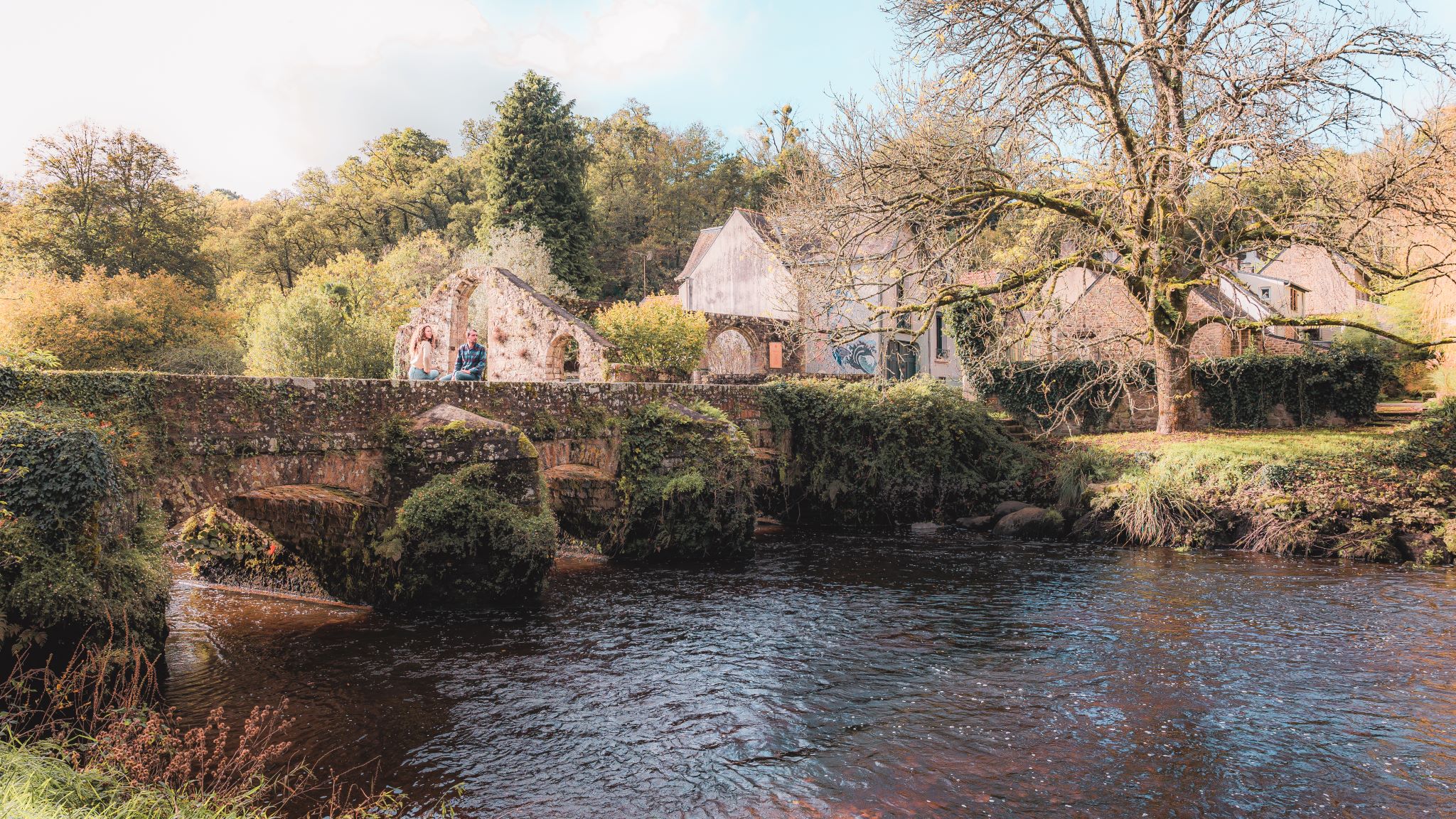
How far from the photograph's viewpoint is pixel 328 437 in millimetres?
9094

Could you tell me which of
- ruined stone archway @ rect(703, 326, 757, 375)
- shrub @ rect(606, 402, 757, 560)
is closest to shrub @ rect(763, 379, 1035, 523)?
shrub @ rect(606, 402, 757, 560)

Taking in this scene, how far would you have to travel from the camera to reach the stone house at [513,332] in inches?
845

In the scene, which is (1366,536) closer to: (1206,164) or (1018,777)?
(1206,164)

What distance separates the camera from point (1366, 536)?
12.7 metres

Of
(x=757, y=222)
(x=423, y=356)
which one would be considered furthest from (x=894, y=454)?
(x=757, y=222)

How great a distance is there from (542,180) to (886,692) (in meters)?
35.5

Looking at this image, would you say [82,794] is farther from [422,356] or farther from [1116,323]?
[1116,323]

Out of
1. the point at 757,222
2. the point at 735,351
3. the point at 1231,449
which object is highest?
the point at 757,222

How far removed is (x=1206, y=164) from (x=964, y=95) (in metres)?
3.78

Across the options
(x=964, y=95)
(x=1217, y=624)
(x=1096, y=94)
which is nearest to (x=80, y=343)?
(x=964, y=95)

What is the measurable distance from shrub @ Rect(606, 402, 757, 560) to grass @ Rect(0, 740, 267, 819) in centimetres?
864

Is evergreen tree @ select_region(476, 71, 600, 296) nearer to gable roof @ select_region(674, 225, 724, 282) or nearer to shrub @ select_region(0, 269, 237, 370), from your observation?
gable roof @ select_region(674, 225, 724, 282)

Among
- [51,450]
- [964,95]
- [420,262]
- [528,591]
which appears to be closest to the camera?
[51,450]

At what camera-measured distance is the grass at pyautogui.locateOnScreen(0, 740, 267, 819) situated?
384 cm
